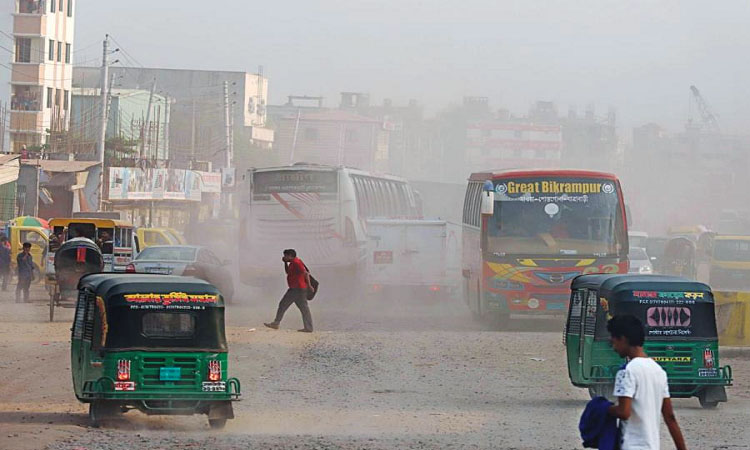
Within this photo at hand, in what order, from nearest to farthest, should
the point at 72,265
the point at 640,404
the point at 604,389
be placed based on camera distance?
the point at 640,404
the point at 604,389
the point at 72,265

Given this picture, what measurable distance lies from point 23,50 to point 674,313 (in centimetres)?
6705

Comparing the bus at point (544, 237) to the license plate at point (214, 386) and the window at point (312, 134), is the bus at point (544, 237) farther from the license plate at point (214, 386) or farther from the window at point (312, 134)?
the window at point (312, 134)

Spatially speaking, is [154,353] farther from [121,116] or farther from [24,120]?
[121,116]

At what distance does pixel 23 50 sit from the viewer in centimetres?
7488

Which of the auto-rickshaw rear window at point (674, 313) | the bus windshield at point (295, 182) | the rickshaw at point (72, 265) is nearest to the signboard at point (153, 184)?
the bus windshield at point (295, 182)

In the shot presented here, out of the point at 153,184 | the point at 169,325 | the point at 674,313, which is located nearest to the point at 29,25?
the point at 153,184

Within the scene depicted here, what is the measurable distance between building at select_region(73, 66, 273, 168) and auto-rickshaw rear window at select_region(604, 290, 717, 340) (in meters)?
86.4

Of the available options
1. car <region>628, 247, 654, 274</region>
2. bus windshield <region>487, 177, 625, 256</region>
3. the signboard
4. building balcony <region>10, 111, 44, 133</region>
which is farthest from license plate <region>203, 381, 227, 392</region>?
building balcony <region>10, 111, 44, 133</region>

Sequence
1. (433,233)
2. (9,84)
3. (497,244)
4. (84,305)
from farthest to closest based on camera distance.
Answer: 1. (9,84)
2. (433,233)
3. (497,244)
4. (84,305)

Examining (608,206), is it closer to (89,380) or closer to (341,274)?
(341,274)

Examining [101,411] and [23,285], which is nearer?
[101,411]

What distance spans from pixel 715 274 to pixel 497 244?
1908 centimetres

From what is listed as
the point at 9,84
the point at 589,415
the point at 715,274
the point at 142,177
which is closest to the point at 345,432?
the point at 589,415

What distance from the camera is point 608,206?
81.3ft
